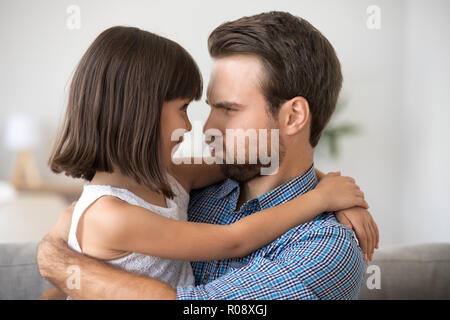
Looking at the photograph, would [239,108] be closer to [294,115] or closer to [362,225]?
[294,115]

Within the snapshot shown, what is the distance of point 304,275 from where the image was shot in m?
0.99

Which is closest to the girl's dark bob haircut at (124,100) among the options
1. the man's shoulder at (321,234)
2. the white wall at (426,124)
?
the man's shoulder at (321,234)

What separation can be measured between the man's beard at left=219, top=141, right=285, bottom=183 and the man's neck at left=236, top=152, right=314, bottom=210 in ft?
0.08

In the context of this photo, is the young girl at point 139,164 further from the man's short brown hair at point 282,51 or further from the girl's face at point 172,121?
the man's short brown hair at point 282,51

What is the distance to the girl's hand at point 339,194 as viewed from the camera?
1146 millimetres

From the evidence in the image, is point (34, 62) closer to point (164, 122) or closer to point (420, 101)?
point (420, 101)

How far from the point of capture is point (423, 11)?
132 inches

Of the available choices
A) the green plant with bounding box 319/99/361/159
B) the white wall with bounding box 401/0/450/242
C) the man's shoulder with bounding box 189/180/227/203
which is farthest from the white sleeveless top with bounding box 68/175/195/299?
the green plant with bounding box 319/99/361/159

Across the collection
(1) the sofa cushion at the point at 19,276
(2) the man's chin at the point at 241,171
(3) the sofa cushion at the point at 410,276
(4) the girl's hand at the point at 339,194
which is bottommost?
(3) the sofa cushion at the point at 410,276

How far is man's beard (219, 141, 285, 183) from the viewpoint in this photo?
50.5 inches

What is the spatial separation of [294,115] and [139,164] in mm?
→ 455

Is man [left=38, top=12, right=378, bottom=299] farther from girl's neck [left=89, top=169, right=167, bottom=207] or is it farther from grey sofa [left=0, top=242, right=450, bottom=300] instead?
grey sofa [left=0, top=242, right=450, bottom=300]

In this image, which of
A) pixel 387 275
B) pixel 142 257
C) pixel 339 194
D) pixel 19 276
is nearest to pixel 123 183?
pixel 142 257

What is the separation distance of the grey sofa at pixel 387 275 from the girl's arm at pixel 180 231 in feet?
2.60
